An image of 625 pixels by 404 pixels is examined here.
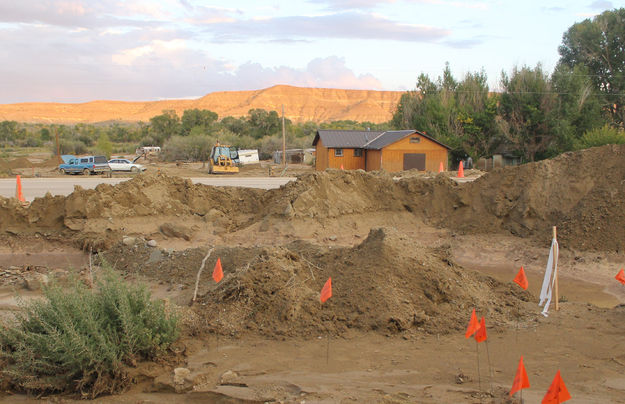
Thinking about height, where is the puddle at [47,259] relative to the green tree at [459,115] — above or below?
below

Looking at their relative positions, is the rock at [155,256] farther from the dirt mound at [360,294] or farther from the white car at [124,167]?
the white car at [124,167]

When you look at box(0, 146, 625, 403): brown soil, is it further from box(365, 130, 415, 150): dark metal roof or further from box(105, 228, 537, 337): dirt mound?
box(365, 130, 415, 150): dark metal roof

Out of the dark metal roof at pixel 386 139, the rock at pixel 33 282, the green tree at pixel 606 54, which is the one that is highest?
the green tree at pixel 606 54

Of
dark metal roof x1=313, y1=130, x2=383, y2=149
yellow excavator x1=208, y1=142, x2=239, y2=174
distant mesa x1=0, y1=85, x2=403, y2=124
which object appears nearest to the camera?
yellow excavator x1=208, y1=142, x2=239, y2=174

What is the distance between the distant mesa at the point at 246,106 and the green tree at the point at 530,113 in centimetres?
8319

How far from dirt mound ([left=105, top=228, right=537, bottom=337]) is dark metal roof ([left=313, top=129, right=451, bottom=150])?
25.6 meters

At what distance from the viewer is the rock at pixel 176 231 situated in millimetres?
13766

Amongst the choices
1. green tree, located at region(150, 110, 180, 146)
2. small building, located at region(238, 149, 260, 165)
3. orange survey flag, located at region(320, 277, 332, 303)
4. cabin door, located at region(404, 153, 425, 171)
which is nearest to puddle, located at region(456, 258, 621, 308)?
orange survey flag, located at region(320, 277, 332, 303)

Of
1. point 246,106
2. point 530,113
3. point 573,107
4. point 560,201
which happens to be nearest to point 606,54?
point 573,107

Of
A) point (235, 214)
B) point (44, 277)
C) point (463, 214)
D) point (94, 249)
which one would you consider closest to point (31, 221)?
point (94, 249)

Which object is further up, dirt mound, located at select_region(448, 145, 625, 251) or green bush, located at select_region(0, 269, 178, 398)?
dirt mound, located at select_region(448, 145, 625, 251)

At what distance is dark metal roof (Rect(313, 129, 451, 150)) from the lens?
34.2 metres

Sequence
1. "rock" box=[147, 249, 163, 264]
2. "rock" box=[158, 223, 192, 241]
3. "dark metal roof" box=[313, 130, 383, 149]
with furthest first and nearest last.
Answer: "dark metal roof" box=[313, 130, 383, 149] < "rock" box=[158, 223, 192, 241] < "rock" box=[147, 249, 163, 264]

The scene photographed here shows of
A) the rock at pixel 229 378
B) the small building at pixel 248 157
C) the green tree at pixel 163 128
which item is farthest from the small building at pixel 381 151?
the green tree at pixel 163 128
